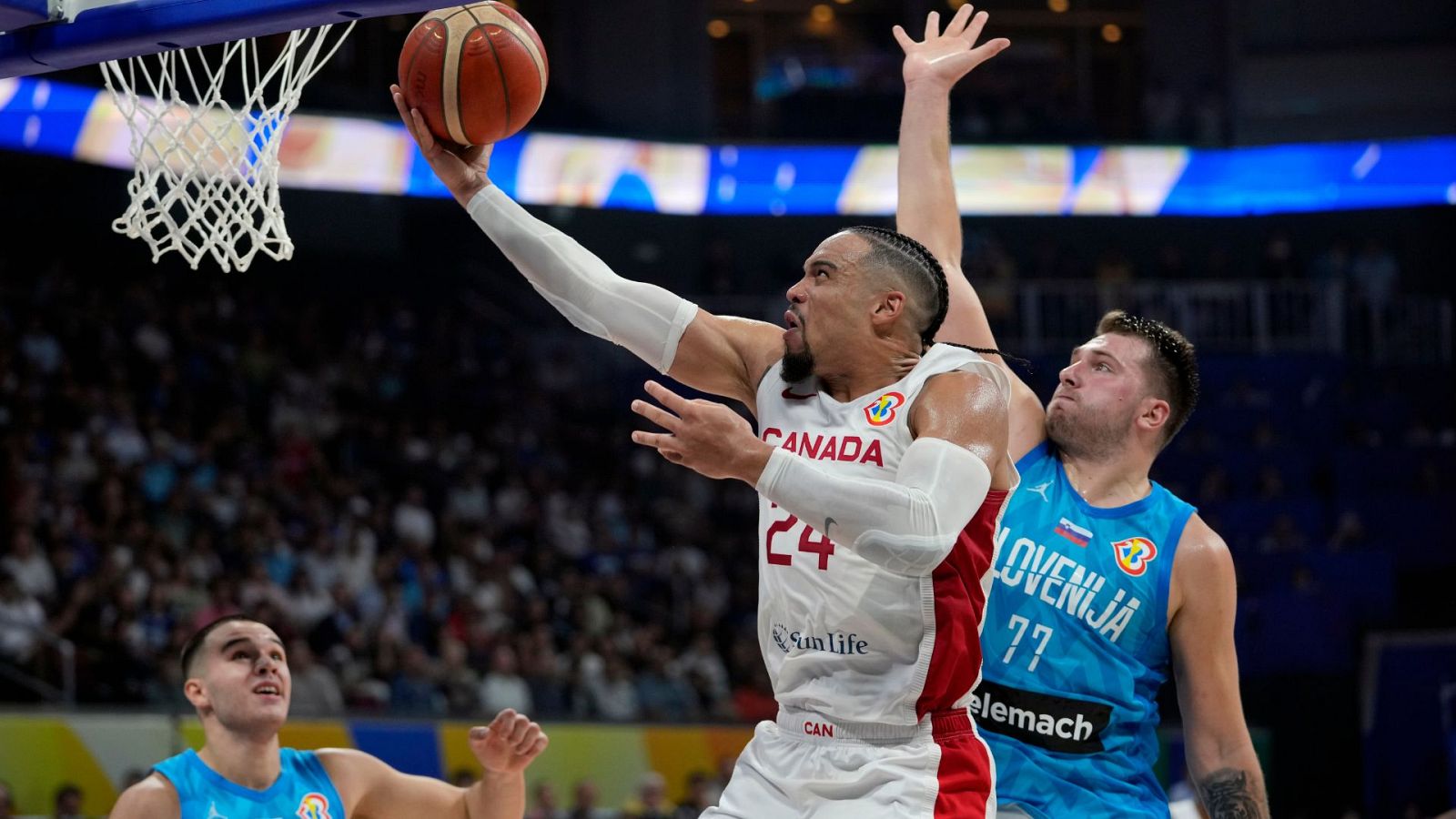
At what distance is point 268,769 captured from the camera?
5.03 m

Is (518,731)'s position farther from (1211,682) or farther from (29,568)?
(29,568)

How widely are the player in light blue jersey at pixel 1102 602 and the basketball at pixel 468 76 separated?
105 centimetres

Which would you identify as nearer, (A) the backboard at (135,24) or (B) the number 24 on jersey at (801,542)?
(B) the number 24 on jersey at (801,542)

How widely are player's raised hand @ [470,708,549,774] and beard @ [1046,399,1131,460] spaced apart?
5.55 ft

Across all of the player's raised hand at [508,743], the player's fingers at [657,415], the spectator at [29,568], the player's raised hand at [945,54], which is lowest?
the spectator at [29,568]

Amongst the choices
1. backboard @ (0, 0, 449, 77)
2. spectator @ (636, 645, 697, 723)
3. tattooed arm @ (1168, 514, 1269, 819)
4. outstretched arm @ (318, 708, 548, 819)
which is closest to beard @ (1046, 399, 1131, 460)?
tattooed arm @ (1168, 514, 1269, 819)

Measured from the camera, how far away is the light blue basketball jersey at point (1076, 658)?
3.85 meters

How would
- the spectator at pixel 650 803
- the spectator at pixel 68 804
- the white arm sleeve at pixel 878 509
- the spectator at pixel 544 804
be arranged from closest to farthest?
the white arm sleeve at pixel 878 509 → the spectator at pixel 68 804 → the spectator at pixel 544 804 → the spectator at pixel 650 803

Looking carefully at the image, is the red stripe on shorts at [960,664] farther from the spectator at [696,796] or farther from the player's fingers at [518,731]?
the spectator at [696,796]

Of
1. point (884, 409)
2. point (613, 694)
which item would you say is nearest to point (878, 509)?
point (884, 409)

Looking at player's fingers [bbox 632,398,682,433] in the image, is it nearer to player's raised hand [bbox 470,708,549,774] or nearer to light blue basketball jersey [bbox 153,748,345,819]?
player's raised hand [bbox 470,708,549,774]

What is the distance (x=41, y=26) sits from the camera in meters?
3.79

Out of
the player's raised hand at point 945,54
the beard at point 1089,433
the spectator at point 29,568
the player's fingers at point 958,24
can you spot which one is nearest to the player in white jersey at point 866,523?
the beard at point 1089,433

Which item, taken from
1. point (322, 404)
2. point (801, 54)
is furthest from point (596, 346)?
point (801, 54)
